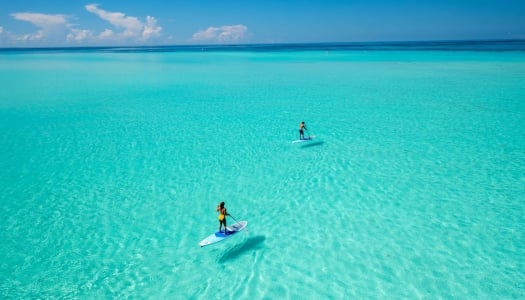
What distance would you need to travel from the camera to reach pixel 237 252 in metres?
12.5

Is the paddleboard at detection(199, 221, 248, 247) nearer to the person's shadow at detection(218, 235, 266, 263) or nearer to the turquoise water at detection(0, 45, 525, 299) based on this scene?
the turquoise water at detection(0, 45, 525, 299)

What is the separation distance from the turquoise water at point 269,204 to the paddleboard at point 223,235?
377 millimetres

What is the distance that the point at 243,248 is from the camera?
12695 mm

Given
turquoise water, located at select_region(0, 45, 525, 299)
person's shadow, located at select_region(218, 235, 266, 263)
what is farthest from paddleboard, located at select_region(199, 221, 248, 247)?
person's shadow, located at select_region(218, 235, 266, 263)

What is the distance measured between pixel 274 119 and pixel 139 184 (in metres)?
16.0

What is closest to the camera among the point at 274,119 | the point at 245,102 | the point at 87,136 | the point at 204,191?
the point at 204,191

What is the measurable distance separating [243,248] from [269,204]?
11.8 ft

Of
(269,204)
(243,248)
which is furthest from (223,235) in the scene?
(269,204)

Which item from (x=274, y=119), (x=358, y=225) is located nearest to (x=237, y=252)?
→ (x=358, y=225)

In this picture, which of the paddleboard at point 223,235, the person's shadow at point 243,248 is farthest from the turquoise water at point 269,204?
the paddleboard at point 223,235

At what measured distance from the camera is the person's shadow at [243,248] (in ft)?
40.0

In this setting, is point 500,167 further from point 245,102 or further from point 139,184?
point 245,102

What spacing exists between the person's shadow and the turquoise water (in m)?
0.06

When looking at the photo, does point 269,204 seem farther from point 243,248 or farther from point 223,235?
point 223,235
